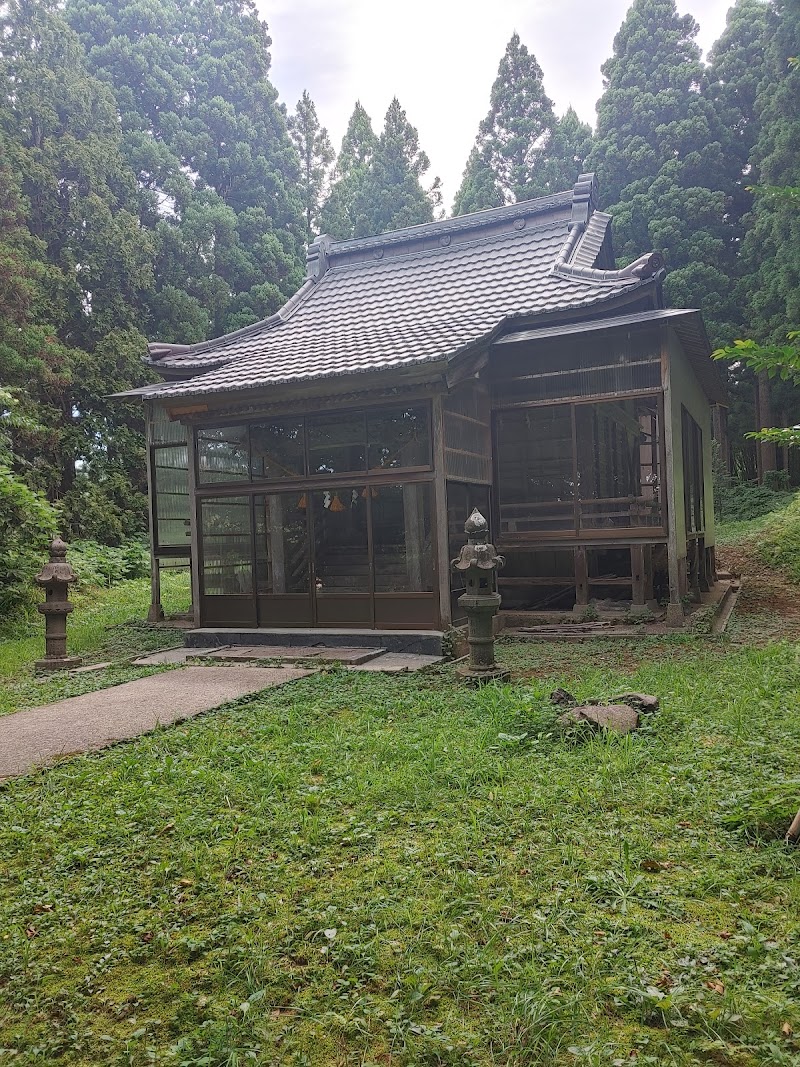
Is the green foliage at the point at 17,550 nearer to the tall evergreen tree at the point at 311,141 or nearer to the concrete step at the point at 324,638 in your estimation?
the concrete step at the point at 324,638

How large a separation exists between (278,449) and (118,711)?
4.55 meters

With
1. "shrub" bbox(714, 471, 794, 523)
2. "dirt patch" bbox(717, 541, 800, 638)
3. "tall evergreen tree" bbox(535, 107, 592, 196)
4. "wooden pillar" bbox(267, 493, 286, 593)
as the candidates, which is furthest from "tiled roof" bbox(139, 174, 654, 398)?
"tall evergreen tree" bbox(535, 107, 592, 196)

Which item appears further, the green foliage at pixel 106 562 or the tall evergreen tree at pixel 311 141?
the tall evergreen tree at pixel 311 141

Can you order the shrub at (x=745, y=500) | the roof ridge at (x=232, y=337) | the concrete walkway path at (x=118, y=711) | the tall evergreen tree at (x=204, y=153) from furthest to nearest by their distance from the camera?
the tall evergreen tree at (x=204, y=153) < the shrub at (x=745, y=500) < the roof ridge at (x=232, y=337) < the concrete walkway path at (x=118, y=711)

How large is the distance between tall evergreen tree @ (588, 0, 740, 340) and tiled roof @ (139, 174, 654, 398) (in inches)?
401

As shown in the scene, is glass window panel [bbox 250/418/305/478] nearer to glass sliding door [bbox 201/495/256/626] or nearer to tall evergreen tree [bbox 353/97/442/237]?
glass sliding door [bbox 201/495/256/626]

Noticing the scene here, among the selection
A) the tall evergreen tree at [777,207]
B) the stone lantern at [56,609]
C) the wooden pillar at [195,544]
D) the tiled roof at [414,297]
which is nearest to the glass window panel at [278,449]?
the tiled roof at [414,297]

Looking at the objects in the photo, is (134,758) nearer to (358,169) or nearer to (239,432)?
(239,432)

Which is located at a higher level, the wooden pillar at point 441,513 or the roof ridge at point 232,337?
the roof ridge at point 232,337

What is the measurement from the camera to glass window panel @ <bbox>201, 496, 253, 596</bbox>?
33.1ft

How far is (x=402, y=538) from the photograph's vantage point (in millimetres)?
9203

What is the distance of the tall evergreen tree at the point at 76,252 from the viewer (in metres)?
17.5

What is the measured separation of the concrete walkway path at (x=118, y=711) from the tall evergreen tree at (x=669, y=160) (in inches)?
727

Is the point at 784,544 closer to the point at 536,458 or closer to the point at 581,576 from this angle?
the point at 536,458
